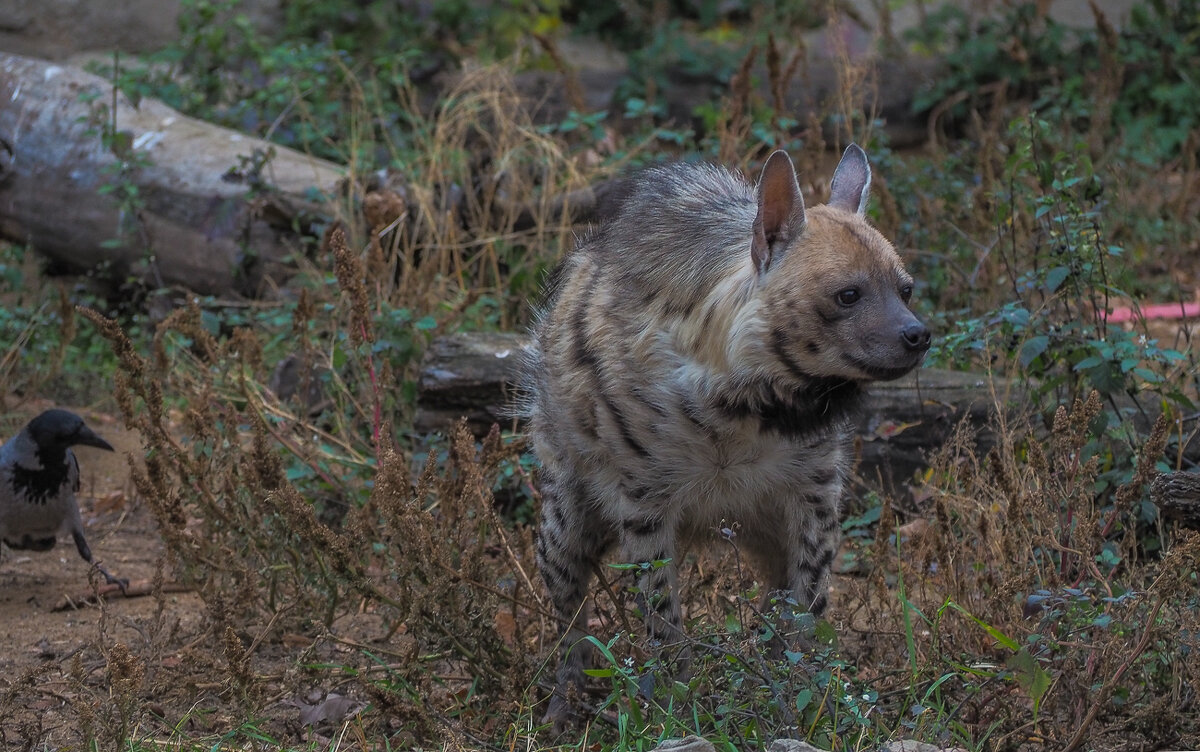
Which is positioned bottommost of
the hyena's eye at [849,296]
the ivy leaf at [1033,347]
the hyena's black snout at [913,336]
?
the ivy leaf at [1033,347]

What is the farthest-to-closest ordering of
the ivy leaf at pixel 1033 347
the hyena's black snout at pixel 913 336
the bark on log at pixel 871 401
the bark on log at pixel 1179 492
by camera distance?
the bark on log at pixel 871 401
the ivy leaf at pixel 1033 347
the bark on log at pixel 1179 492
the hyena's black snout at pixel 913 336

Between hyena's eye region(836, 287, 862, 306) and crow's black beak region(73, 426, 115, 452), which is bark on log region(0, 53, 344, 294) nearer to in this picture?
crow's black beak region(73, 426, 115, 452)

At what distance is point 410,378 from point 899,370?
2814mm

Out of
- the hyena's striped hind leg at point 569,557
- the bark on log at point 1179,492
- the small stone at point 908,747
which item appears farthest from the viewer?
the hyena's striped hind leg at point 569,557

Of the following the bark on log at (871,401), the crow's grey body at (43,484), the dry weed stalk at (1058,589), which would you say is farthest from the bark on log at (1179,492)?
the crow's grey body at (43,484)

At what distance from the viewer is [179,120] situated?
7.76 m

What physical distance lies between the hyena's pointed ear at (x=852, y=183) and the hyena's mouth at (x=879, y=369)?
0.56 meters

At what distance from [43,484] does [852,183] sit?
334 centimetres

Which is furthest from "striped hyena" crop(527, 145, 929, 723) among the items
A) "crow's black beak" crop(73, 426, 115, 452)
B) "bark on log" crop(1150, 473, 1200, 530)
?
"crow's black beak" crop(73, 426, 115, 452)

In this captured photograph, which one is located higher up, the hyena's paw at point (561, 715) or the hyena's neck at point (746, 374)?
the hyena's neck at point (746, 374)

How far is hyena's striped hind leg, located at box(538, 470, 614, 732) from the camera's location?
3.98 metres

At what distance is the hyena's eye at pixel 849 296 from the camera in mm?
3320

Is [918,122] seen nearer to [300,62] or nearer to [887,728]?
[300,62]

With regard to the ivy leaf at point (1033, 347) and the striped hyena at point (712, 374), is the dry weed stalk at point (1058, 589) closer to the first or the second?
the ivy leaf at point (1033, 347)
